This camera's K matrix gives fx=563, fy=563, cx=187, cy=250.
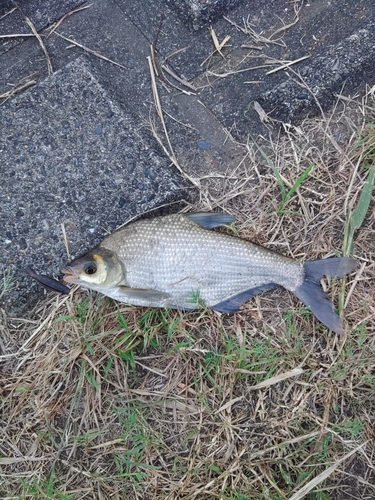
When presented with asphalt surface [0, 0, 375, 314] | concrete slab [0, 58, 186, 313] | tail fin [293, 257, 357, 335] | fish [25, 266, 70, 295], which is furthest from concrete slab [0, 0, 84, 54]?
tail fin [293, 257, 357, 335]

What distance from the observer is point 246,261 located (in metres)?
2.98

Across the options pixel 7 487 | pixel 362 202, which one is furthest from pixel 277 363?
pixel 7 487

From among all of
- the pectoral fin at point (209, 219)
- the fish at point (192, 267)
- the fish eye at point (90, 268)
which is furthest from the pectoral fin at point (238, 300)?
the fish eye at point (90, 268)

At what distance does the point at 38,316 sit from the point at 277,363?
4.48 feet

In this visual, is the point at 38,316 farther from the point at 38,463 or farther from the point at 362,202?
the point at 362,202

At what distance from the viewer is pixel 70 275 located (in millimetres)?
2906

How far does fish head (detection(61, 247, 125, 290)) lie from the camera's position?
9.45 feet

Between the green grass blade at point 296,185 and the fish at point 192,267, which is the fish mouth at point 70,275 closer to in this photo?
the fish at point 192,267

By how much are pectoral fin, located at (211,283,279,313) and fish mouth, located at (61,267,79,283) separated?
745 millimetres

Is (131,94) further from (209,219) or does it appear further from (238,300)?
(238,300)

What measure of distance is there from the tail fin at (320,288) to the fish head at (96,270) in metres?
0.97

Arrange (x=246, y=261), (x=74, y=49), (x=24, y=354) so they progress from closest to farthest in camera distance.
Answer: (x=246, y=261) → (x=24, y=354) → (x=74, y=49)

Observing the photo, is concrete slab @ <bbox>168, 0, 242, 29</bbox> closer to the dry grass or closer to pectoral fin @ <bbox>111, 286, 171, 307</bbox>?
the dry grass

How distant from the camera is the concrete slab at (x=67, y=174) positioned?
317 centimetres
